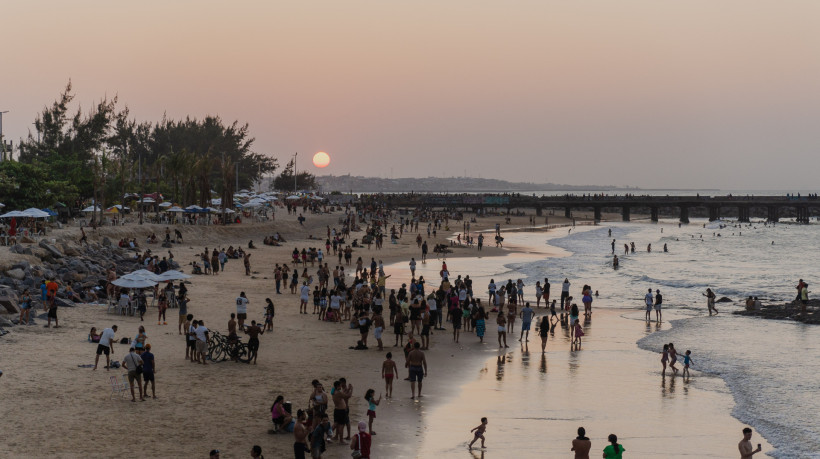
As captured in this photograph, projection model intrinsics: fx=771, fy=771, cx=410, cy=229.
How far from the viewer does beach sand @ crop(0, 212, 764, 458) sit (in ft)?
43.7

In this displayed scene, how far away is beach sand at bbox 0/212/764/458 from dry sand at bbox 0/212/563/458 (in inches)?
1.4

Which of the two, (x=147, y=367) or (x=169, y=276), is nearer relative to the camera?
(x=147, y=367)

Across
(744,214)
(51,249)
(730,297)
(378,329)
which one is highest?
(744,214)

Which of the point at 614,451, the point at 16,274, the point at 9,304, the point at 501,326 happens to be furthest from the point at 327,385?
the point at 16,274

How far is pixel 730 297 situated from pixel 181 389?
3113 cm

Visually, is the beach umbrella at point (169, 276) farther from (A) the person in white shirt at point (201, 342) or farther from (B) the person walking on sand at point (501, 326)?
(B) the person walking on sand at point (501, 326)

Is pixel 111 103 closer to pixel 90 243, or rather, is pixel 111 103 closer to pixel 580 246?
pixel 90 243

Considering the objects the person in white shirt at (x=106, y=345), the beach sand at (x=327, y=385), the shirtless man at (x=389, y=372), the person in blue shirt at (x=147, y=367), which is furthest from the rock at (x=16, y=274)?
the shirtless man at (x=389, y=372)

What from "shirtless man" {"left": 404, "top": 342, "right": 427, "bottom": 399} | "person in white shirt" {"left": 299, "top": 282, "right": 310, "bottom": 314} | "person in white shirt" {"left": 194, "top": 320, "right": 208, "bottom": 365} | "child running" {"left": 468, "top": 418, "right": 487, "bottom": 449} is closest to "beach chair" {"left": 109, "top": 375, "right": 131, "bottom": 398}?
"person in white shirt" {"left": 194, "top": 320, "right": 208, "bottom": 365}

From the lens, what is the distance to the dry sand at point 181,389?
12852mm

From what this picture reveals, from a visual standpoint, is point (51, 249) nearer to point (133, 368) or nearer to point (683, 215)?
point (133, 368)

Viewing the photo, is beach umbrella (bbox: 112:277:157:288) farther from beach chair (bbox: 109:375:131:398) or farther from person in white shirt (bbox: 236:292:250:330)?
beach chair (bbox: 109:375:131:398)

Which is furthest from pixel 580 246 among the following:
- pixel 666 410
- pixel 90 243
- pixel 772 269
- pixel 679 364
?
pixel 666 410

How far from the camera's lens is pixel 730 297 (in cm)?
3903
